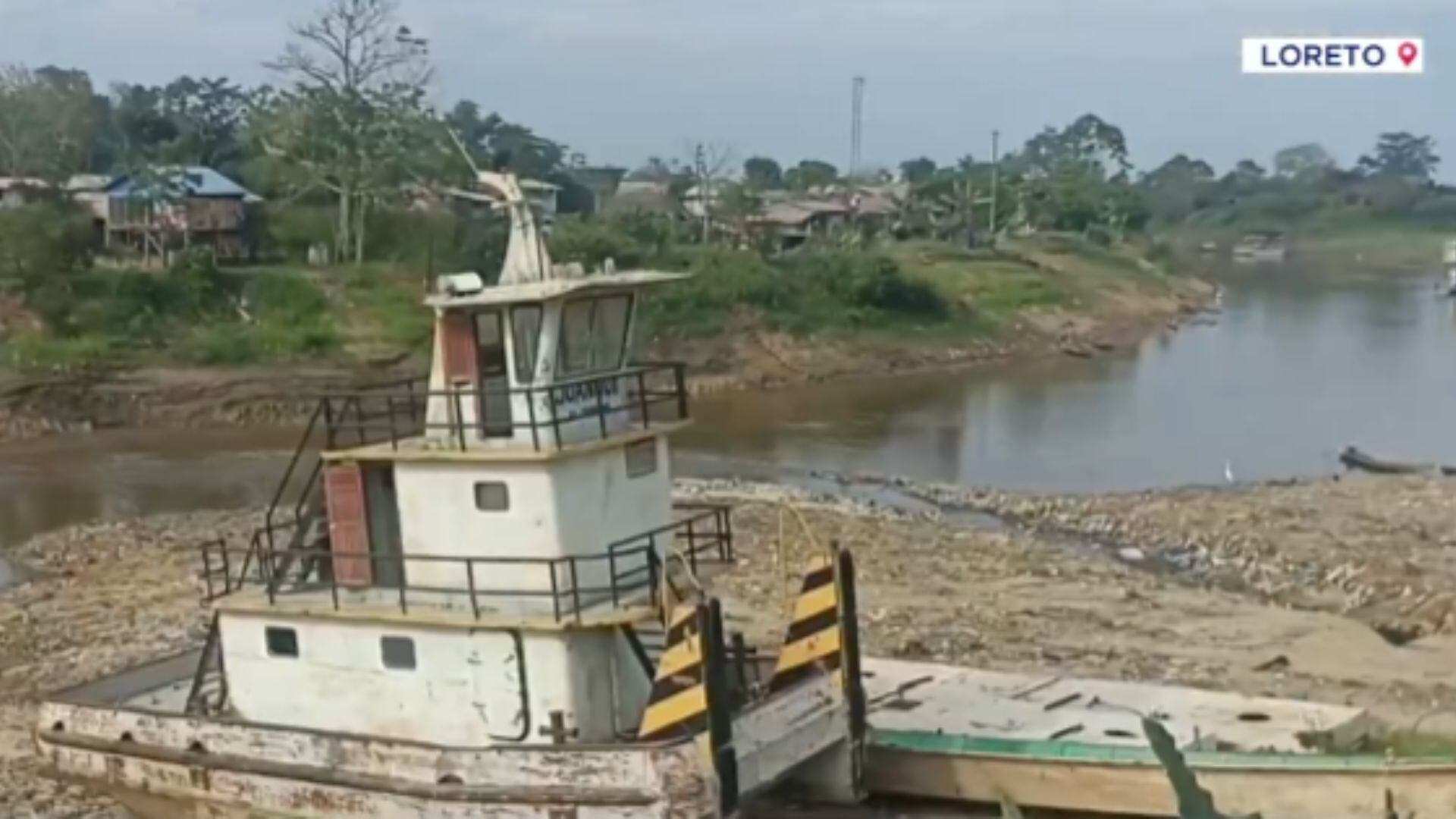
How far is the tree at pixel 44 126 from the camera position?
7012 cm

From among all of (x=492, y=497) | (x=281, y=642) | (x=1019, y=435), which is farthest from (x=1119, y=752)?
(x=1019, y=435)

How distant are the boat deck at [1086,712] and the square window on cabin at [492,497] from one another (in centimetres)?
343

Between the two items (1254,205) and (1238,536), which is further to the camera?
(1254,205)

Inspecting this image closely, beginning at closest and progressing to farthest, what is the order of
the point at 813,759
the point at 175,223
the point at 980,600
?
the point at 813,759 → the point at 980,600 → the point at 175,223

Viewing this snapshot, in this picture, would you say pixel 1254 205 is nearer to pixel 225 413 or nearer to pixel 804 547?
pixel 225 413

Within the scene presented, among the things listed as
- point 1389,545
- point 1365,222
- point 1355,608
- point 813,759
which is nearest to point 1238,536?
point 1389,545

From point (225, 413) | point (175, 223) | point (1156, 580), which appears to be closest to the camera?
point (1156, 580)

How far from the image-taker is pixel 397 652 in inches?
549

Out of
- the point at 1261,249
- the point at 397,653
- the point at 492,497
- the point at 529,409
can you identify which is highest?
the point at 529,409

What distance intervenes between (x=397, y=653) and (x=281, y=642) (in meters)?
1.15

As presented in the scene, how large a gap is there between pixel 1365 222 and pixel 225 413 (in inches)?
4108

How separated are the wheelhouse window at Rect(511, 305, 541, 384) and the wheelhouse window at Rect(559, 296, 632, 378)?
0.19 meters

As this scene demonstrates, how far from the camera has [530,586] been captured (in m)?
13.5

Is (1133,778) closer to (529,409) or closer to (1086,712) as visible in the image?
(1086,712)
